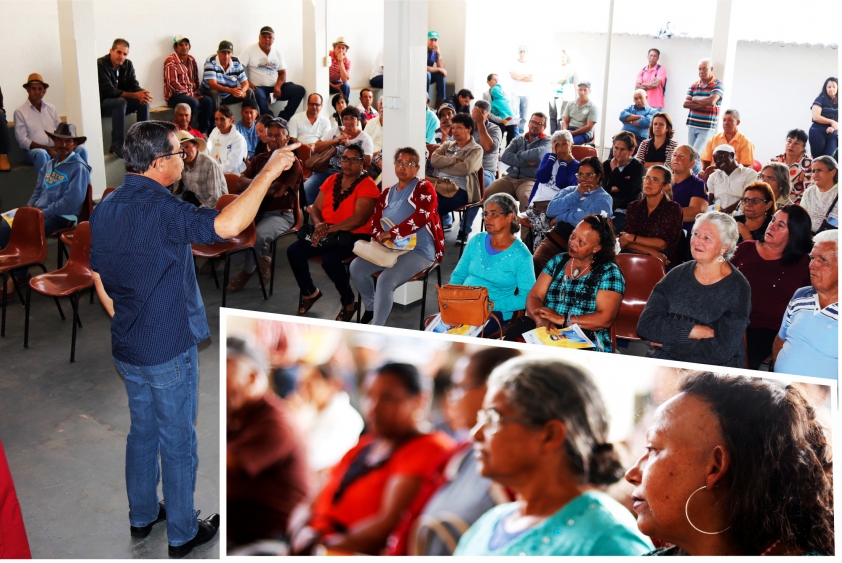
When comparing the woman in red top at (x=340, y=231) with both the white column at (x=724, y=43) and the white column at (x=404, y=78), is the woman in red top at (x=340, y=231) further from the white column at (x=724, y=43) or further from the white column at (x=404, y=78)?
the white column at (x=724, y=43)

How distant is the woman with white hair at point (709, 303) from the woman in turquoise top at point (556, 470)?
2.12 metres

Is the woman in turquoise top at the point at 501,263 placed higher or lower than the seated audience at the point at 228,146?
lower

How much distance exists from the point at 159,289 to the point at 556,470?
5.75 feet

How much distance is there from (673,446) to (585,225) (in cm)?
243

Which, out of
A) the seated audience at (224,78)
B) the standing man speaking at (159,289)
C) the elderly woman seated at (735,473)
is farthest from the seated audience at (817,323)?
the seated audience at (224,78)

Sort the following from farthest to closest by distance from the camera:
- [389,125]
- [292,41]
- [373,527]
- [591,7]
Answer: [591,7] → [292,41] → [389,125] → [373,527]

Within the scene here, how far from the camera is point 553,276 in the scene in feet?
13.2

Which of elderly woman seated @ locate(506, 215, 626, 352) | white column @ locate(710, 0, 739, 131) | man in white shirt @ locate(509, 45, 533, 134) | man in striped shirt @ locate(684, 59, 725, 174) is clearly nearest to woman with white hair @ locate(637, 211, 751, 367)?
elderly woman seated @ locate(506, 215, 626, 352)

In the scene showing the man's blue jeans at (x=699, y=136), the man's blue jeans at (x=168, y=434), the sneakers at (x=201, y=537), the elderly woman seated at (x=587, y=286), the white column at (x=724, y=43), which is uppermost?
the white column at (x=724, y=43)

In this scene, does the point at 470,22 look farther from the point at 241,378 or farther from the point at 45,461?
the point at 241,378

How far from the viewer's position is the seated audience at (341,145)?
22.6 ft

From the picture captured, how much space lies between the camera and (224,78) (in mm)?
10391

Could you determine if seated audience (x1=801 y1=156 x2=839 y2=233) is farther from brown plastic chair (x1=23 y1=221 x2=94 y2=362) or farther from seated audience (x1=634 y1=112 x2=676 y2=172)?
brown plastic chair (x1=23 y1=221 x2=94 y2=362)

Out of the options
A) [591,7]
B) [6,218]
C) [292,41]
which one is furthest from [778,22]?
[6,218]
